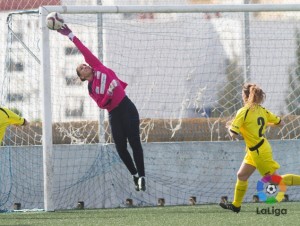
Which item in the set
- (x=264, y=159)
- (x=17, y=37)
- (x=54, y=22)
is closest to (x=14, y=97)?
(x=17, y=37)

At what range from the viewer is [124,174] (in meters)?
16.5

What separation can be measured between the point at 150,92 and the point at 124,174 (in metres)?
1.35

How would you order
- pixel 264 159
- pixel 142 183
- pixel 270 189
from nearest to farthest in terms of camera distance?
pixel 264 159, pixel 142 183, pixel 270 189

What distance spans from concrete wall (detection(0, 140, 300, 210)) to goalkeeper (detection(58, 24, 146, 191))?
2.56 metres

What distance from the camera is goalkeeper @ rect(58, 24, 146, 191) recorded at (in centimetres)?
1381

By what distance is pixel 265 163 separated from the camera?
13.0 metres

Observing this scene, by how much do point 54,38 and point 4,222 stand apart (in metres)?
4.31

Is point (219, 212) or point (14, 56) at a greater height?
point (14, 56)

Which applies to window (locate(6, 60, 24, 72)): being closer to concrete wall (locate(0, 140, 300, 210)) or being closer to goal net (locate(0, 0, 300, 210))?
goal net (locate(0, 0, 300, 210))

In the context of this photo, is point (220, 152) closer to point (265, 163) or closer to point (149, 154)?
point (149, 154)

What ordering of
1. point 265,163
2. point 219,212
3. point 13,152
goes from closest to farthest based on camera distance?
1. point 265,163
2. point 219,212
3. point 13,152

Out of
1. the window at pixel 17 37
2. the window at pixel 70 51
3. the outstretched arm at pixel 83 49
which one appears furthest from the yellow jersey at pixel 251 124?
the window at pixel 17 37

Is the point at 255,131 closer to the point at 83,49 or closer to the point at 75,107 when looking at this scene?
the point at 83,49

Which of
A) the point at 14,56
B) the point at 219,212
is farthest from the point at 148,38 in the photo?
the point at 219,212
